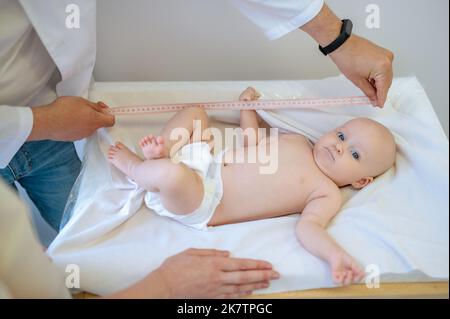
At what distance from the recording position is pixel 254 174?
3.92 ft

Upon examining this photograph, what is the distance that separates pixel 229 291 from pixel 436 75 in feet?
4.56

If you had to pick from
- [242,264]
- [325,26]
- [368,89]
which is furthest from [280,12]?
[242,264]

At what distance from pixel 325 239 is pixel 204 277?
0.31m

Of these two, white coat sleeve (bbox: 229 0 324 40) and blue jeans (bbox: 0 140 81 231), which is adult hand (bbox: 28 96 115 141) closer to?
blue jeans (bbox: 0 140 81 231)

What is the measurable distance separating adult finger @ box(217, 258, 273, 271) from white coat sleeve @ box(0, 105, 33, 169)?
0.57m

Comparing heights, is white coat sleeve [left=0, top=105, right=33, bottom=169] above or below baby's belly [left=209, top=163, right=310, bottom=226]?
above

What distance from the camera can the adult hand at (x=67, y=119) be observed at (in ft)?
3.51

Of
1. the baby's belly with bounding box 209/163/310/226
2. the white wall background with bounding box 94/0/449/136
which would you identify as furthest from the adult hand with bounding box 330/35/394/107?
the white wall background with bounding box 94/0/449/136

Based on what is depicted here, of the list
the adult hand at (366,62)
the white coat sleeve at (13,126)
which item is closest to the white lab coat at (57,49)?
the white coat sleeve at (13,126)

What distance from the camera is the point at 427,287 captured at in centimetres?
100

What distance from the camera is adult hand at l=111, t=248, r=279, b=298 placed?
905 mm
